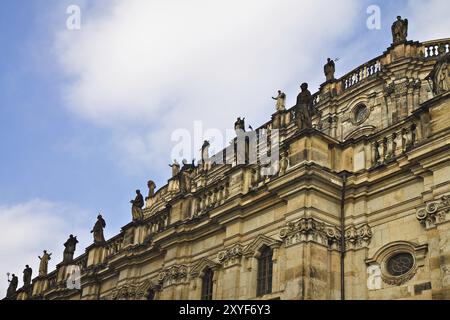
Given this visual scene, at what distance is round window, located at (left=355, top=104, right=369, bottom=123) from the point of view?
30933mm

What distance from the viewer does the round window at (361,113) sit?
30933mm

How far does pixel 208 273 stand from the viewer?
21.1 m

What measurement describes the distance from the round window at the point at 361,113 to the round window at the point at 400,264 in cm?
1541

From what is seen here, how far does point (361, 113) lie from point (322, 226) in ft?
50.4

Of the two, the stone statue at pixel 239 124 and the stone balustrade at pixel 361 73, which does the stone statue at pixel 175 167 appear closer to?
the stone statue at pixel 239 124

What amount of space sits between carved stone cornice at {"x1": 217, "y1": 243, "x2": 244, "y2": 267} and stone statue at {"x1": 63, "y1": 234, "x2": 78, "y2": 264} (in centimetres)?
1703

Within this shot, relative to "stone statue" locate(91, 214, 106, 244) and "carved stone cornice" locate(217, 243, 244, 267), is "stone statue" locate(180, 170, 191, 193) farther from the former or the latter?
"stone statue" locate(91, 214, 106, 244)

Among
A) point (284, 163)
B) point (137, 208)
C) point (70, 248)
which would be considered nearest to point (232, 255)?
point (284, 163)

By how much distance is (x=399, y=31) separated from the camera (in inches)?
1249

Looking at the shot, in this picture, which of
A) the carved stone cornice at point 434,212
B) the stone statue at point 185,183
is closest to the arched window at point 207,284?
the stone statue at point 185,183

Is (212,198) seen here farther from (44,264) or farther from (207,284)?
(44,264)
